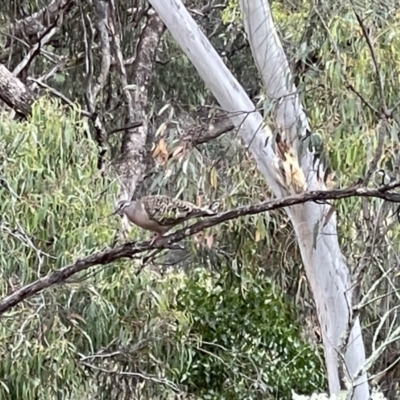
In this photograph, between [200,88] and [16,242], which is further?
[200,88]

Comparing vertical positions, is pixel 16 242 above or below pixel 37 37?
below

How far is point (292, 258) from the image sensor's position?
169 inches

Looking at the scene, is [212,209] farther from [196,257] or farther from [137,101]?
[137,101]

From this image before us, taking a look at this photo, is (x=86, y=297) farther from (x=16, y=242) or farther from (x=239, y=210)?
(x=239, y=210)

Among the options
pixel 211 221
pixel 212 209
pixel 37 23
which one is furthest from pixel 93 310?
pixel 37 23

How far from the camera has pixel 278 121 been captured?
11.3ft

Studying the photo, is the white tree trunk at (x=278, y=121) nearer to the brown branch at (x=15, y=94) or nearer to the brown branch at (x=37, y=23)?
the brown branch at (x=15, y=94)

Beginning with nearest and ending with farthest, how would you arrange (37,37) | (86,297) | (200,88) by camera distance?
(86,297) < (37,37) < (200,88)

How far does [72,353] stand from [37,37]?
7.61 feet

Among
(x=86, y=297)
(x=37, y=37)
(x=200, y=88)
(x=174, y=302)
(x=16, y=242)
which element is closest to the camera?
(x=16, y=242)

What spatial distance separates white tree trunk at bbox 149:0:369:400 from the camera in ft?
11.2

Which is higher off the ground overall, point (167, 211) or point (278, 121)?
point (278, 121)

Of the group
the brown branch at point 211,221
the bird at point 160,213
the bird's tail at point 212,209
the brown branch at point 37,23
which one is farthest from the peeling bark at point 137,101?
the brown branch at point 211,221

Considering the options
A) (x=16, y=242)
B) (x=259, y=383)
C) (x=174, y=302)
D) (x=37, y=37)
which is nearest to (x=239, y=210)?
(x=16, y=242)
